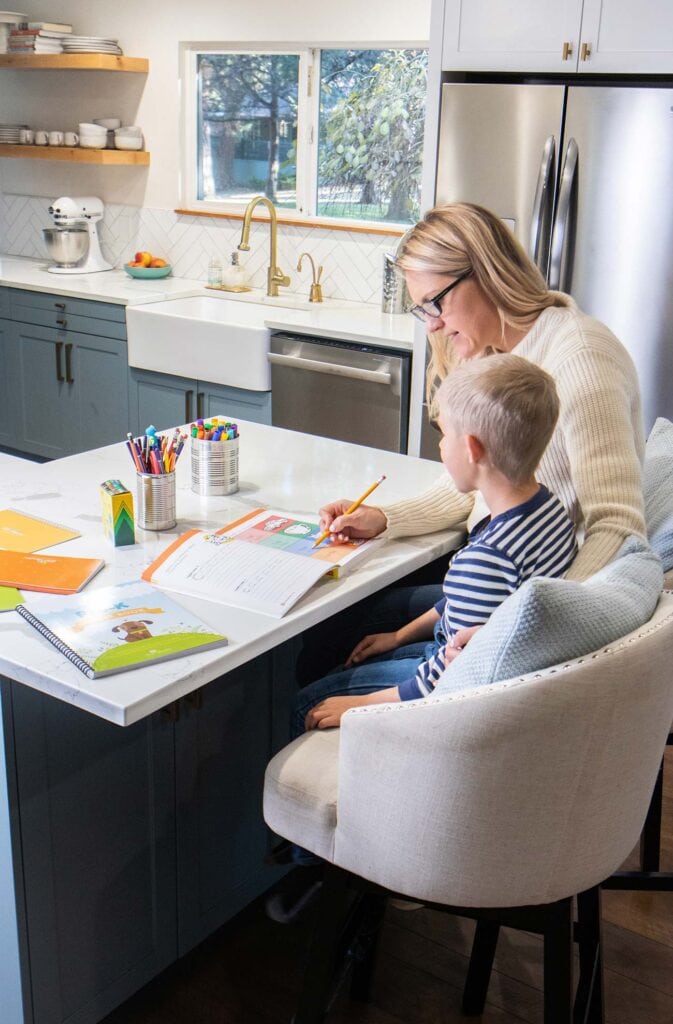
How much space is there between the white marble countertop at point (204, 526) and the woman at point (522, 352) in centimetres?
9

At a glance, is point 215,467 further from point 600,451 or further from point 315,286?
point 315,286

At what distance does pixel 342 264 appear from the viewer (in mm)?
4762

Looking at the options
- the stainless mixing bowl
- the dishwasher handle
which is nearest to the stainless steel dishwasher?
the dishwasher handle

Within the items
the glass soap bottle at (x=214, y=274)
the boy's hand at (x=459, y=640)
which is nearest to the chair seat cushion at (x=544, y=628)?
the boy's hand at (x=459, y=640)

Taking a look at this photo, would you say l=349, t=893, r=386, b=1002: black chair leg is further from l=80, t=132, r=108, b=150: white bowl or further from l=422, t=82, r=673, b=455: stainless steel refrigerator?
l=80, t=132, r=108, b=150: white bowl

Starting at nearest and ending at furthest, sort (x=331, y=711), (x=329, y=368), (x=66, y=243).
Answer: (x=331, y=711) < (x=329, y=368) < (x=66, y=243)

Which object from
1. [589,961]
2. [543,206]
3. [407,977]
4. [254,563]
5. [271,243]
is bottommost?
[407,977]

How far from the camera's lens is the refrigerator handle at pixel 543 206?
11.1ft

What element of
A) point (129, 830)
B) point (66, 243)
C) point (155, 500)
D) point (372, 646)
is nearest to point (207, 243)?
point (66, 243)

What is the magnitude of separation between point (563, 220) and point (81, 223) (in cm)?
277

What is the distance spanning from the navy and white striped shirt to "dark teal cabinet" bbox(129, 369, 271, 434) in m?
2.63

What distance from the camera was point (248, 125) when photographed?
16.2 feet

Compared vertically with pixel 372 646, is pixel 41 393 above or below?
below

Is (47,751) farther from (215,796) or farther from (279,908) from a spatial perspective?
(279,908)
